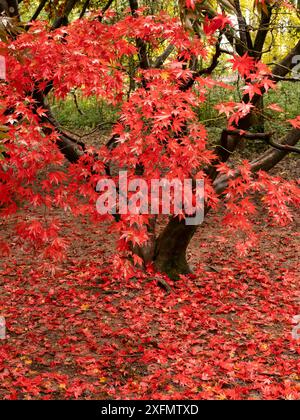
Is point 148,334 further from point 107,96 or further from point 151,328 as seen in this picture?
point 107,96

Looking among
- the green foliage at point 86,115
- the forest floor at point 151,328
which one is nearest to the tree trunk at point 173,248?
the forest floor at point 151,328

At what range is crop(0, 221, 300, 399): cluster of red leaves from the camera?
16.7 feet

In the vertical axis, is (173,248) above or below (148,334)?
above

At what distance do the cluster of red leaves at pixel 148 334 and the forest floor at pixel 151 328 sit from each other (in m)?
0.01

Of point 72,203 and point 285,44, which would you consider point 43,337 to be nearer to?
point 72,203

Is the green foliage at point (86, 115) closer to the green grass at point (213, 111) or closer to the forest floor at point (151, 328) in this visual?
the green grass at point (213, 111)

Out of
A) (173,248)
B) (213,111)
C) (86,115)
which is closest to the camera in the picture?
(173,248)

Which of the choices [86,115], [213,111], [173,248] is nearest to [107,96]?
[173,248]

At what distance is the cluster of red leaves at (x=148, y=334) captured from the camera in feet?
16.7

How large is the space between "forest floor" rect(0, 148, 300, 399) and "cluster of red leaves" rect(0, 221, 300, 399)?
0.01m

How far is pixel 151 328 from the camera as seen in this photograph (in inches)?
249

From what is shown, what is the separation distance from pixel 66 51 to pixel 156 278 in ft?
11.7

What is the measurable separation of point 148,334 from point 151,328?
16 centimetres

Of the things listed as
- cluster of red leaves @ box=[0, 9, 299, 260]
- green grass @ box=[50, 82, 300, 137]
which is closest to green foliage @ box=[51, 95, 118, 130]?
green grass @ box=[50, 82, 300, 137]
